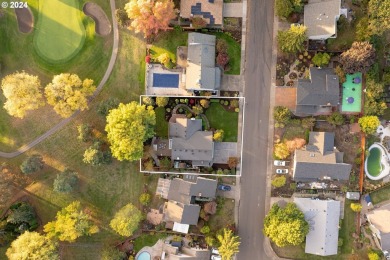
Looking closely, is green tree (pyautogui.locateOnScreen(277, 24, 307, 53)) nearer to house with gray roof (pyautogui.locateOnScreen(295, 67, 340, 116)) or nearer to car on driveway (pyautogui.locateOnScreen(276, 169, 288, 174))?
house with gray roof (pyautogui.locateOnScreen(295, 67, 340, 116))

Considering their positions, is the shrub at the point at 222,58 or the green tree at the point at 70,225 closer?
the green tree at the point at 70,225

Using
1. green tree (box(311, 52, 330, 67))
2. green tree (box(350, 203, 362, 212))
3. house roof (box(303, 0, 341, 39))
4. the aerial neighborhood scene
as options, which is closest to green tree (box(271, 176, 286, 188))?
the aerial neighborhood scene

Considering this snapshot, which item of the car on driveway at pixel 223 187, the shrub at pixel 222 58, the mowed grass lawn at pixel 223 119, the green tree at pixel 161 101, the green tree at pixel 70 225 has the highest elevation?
the shrub at pixel 222 58

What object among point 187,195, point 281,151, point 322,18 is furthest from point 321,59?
point 187,195

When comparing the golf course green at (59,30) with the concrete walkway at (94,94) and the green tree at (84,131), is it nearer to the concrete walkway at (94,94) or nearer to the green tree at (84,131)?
the concrete walkway at (94,94)

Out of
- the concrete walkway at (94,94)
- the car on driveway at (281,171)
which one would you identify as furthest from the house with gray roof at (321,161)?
the concrete walkway at (94,94)

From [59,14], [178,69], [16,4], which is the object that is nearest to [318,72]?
[178,69]

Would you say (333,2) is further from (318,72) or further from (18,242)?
(18,242)
